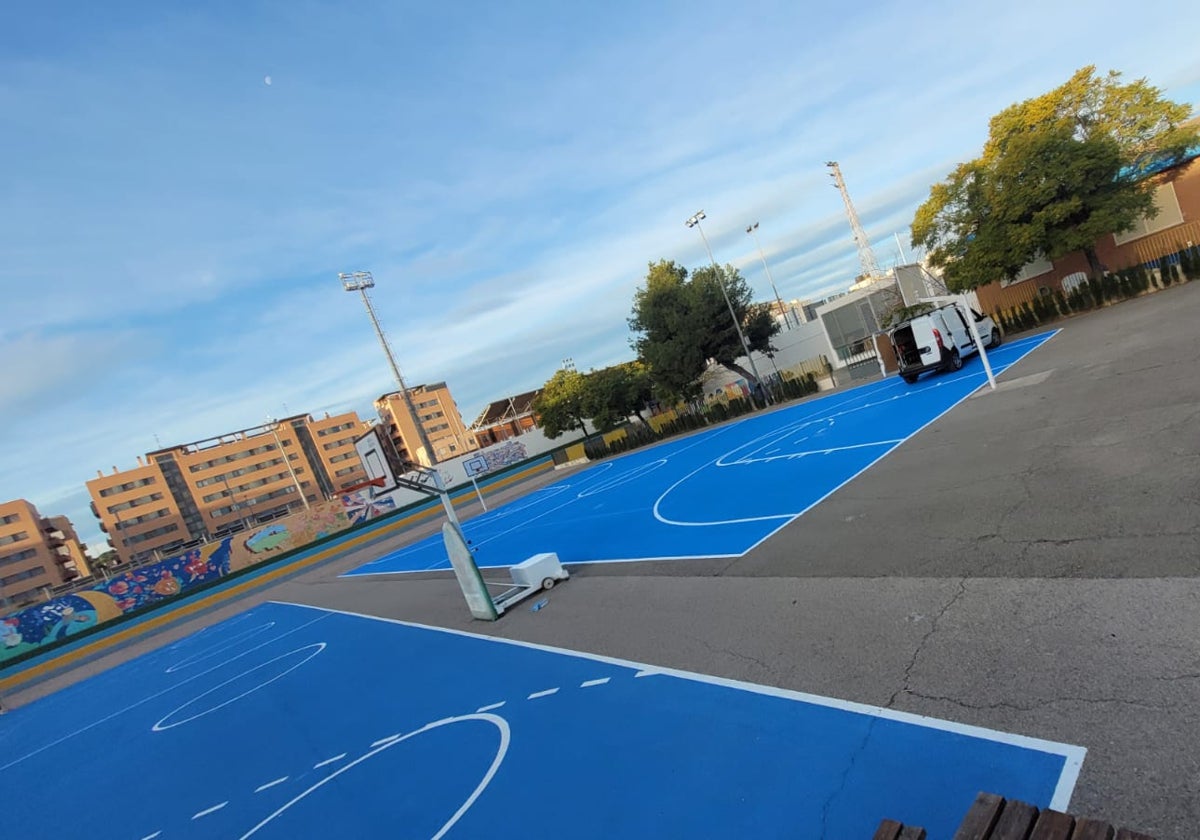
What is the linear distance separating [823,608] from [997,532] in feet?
7.57

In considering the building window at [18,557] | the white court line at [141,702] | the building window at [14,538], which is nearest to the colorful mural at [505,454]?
the white court line at [141,702]

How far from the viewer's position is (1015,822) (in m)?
2.66

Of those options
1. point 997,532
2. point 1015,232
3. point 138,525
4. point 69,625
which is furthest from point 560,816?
point 138,525

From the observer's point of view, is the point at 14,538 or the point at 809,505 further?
the point at 14,538

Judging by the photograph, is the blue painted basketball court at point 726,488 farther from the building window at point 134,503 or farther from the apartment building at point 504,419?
the building window at point 134,503

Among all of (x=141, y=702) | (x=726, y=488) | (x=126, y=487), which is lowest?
(x=726, y=488)

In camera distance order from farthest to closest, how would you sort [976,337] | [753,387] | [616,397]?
[616,397] → [753,387] → [976,337]

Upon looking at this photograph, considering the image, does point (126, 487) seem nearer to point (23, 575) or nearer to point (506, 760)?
point (23, 575)

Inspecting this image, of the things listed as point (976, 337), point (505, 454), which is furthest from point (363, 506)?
point (976, 337)

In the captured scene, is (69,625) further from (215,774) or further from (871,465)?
(871,465)

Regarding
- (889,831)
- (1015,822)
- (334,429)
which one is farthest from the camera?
(334,429)

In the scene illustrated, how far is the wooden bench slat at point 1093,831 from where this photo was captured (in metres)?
2.43

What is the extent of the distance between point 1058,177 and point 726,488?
17.5 m

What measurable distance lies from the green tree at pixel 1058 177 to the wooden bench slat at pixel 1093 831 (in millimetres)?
24600
